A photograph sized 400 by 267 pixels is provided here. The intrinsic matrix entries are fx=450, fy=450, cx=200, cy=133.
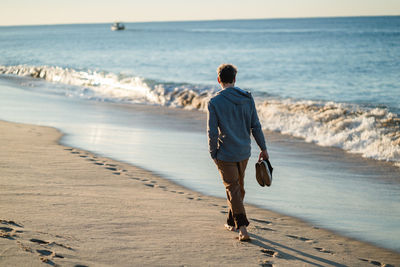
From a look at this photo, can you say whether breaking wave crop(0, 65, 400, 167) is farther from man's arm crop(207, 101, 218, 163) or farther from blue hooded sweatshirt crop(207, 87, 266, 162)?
man's arm crop(207, 101, 218, 163)

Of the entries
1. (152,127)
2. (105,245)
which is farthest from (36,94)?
(105,245)

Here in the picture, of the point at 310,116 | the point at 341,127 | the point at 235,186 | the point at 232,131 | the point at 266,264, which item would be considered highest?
the point at 310,116

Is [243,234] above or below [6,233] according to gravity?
above

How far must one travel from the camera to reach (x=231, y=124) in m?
4.27

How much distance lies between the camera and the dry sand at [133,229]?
3688mm

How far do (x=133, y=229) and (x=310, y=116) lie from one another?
31.4 ft

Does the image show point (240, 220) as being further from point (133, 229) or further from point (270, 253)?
point (133, 229)

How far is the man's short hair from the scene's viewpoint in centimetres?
421

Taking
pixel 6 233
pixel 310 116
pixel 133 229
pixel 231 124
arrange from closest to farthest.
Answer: pixel 6 233
pixel 231 124
pixel 133 229
pixel 310 116

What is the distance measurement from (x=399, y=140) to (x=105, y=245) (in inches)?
312

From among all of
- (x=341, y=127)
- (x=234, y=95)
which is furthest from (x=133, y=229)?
(x=341, y=127)

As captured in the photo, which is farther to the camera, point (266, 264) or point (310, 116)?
point (310, 116)

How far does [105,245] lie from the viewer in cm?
387

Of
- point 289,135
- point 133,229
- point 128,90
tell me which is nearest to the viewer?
point 133,229
